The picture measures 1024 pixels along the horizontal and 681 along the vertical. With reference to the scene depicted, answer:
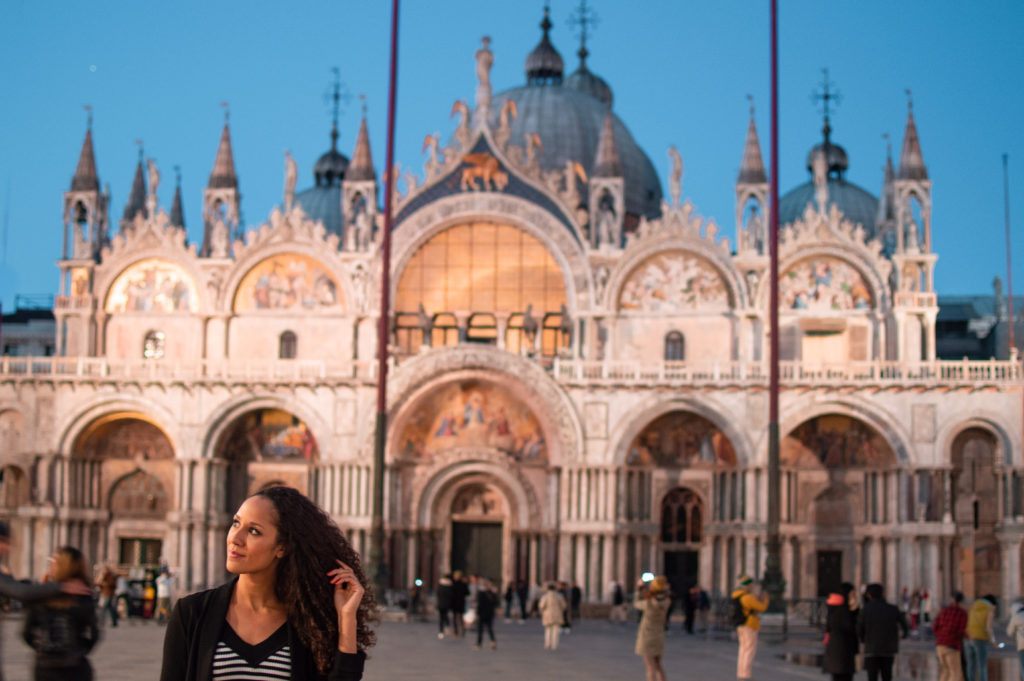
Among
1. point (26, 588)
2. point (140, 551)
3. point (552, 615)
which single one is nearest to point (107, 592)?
point (552, 615)

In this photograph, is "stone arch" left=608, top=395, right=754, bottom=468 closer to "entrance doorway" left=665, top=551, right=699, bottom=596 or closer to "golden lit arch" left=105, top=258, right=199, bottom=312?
"entrance doorway" left=665, top=551, right=699, bottom=596

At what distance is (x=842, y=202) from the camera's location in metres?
62.6

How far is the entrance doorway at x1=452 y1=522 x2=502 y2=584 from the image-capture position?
47625 millimetres

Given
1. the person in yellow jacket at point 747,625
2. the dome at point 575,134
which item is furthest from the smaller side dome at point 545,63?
the person in yellow jacket at point 747,625

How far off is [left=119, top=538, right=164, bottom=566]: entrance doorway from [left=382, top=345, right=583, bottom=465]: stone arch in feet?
27.1

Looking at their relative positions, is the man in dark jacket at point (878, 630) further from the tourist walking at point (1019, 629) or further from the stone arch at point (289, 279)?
the stone arch at point (289, 279)

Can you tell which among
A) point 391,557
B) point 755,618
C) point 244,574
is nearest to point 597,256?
point 391,557

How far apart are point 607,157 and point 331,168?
2305 centimetres

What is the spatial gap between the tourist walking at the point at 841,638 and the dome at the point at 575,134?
42293 millimetres

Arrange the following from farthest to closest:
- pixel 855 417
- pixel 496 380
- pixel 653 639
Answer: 1. pixel 496 380
2. pixel 855 417
3. pixel 653 639

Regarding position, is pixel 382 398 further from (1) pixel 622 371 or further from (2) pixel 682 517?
(2) pixel 682 517

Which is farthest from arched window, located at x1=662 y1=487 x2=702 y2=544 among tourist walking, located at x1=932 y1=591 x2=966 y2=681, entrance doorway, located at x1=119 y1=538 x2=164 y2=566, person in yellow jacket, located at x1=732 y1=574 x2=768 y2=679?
tourist walking, located at x1=932 y1=591 x2=966 y2=681

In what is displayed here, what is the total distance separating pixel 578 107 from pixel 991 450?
2324cm

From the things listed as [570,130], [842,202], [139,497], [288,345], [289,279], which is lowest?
[139,497]
